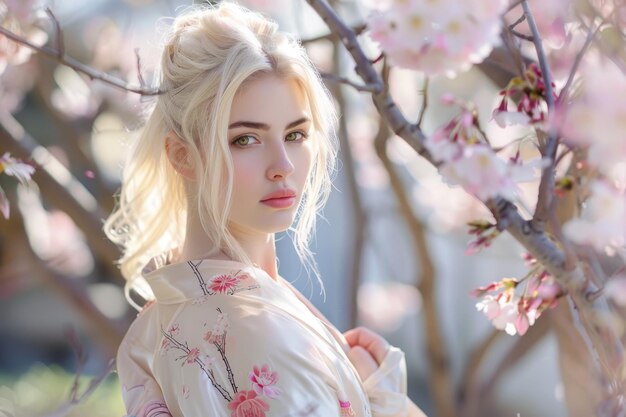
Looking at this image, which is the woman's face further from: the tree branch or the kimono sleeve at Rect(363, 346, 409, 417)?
the tree branch

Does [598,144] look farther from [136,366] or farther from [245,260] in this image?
[136,366]

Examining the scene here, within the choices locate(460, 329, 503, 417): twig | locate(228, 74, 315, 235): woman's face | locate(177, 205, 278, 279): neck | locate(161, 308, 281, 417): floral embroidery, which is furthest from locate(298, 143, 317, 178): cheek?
locate(460, 329, 503, 417): twig

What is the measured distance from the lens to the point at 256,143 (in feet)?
4.33

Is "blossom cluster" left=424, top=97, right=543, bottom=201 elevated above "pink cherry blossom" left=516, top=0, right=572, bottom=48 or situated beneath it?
situated beneath

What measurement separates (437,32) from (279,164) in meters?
0.41

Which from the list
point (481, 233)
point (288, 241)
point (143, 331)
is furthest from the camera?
point (288, 241)

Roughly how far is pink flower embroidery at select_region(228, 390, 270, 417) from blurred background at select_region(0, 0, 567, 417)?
343 mm

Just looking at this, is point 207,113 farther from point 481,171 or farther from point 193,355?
point 481,171

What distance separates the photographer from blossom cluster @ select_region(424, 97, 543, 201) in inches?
37.2

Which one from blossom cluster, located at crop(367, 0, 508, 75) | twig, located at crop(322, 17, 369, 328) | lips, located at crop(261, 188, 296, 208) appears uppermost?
blossom cluster, located at crop(367, 0, 508, 75)

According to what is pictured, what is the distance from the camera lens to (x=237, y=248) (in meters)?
1.37

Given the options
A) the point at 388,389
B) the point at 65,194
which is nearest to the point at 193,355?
the point at 388,389

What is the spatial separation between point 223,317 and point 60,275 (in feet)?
4.42

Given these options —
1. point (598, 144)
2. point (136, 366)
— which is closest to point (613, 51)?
point (598, 144)
